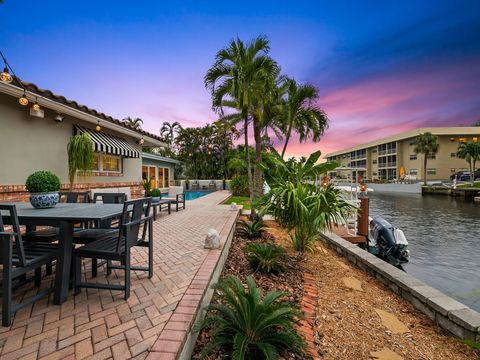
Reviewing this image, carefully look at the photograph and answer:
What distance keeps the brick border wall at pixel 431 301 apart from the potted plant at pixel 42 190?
5.55 m

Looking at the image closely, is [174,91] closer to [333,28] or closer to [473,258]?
[333,28]

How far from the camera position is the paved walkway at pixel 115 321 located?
74.2 inches

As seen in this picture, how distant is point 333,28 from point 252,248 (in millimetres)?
13676

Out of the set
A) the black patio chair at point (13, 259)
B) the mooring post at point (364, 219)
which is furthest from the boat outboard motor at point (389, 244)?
the black patio chair at point (13, 259)

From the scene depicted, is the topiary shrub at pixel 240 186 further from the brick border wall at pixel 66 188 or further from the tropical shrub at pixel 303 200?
the tropical shrub at pixel 303 200

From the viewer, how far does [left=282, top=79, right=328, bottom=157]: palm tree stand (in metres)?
8.19

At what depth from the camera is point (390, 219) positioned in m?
15.8

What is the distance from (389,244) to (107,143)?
1026 cm

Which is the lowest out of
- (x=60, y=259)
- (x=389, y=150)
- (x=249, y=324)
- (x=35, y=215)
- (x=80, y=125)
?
(x=249, y=324)

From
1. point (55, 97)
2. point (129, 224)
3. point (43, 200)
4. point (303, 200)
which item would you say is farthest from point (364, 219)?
point (55, 97)

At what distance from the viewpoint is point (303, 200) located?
4.45 metres

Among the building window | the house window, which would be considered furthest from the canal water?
the house window

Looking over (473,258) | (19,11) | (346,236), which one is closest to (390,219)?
(473,258)

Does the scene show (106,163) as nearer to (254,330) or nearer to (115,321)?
(115,321)
